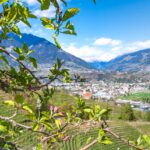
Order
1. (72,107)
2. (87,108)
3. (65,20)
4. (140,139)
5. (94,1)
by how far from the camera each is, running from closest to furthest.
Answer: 1. (94,1)
2. (65,20)
3. (140,139)
4. (87,108)
5. (72,107)

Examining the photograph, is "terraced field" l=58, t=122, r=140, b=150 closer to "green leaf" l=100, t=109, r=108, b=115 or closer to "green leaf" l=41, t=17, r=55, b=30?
"green leaf" l=100, t=109, r=108, b=115

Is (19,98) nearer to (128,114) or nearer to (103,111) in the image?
(103,111)

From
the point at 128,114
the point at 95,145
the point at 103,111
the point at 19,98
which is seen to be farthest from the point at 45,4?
the point at 128,114

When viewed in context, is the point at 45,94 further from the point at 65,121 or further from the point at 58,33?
the point at 58,33

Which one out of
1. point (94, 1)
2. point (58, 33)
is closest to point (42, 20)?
point (58, 33)

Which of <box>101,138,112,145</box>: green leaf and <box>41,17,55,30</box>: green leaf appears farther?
<box>101,138,112,145</box>: green leaf

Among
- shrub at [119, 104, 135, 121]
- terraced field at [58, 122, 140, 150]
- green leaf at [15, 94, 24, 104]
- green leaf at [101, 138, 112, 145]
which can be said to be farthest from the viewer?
shrub at [119, 104, 135, 121]

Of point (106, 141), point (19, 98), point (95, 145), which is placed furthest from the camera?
point (95, 145)

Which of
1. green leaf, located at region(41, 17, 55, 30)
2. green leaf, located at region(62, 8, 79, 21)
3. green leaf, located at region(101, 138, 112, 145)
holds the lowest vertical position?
green leaf, located at region(101, 138, 112, 145)

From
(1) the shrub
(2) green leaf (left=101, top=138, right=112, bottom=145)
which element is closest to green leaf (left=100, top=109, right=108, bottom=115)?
(2) green leaf (left=101, top=138, right=112, bottom=145)

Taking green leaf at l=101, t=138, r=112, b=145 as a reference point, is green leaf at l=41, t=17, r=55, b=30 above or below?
above

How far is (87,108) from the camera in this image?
268cm

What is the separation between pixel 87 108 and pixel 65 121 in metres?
0.22

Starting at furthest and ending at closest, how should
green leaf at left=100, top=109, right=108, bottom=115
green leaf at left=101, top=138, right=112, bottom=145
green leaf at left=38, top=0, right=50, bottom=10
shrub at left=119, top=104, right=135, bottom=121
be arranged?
shrub at left=119, top=104, right=135, bottom=121, green leaf at left=100, top=109, right=108, bottom=115, green leaf at left=101, top=138, right=112, bottom=145, green leaf at left=38, top=0, right=50, bottom=10
